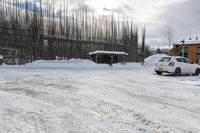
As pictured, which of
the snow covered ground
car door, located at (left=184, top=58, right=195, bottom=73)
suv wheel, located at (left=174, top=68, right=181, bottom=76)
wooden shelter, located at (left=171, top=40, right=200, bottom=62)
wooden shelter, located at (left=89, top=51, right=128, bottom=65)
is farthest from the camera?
wooden shelter, located at (left=171, top=40, right=200, bottom=62)

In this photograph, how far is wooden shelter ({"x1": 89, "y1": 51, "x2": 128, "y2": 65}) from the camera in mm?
25030

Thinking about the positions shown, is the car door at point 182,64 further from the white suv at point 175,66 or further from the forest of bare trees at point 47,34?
the forest of bare trees at point 47,34

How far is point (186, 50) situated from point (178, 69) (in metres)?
29.2

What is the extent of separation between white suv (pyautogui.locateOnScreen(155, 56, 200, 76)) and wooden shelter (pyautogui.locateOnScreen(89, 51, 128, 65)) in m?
10.5

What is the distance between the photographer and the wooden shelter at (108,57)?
2503cm

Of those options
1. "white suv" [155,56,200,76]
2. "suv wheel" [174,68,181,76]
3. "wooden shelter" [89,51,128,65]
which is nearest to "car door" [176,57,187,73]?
"white suv" [155,56,200,76]

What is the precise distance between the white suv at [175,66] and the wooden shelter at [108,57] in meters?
10.5

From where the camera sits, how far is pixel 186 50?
4125cm

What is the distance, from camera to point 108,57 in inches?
1059

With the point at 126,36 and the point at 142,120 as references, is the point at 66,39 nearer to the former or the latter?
the point at 126,36

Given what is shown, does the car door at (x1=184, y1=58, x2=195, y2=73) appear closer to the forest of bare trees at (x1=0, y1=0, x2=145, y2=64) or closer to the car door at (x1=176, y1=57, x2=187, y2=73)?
the car door at (x1=176, y1=57, x2=187, y2=73)

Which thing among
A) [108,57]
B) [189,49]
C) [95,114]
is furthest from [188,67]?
[189,49]

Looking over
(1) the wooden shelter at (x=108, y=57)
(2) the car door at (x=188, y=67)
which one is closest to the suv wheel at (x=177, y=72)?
(2) the car door at (x=188, y=67)

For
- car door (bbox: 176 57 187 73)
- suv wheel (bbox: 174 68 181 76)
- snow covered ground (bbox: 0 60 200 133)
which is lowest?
snow covered ground (bbox: 0 60 200 133)
